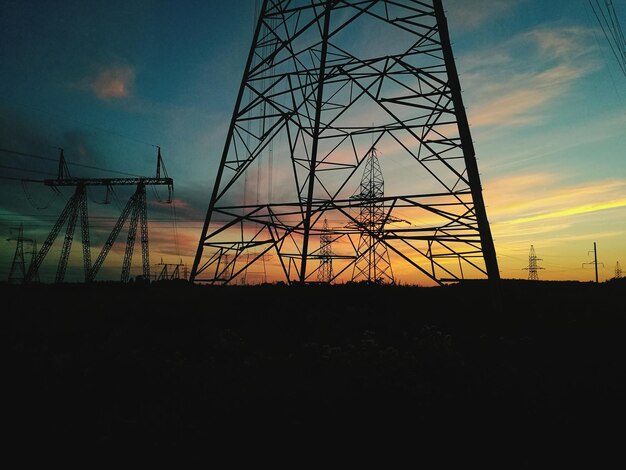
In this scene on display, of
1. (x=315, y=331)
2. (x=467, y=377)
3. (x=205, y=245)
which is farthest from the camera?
(x=205, y=245)

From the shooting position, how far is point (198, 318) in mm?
8383

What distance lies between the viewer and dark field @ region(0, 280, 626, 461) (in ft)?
13.2

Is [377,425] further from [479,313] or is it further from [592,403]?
[479,313]

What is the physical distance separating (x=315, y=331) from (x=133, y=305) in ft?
14.5

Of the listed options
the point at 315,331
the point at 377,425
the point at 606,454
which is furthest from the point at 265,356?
the point at 606,454

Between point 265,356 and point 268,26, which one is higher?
point 268,26

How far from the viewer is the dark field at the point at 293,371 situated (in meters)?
4.02

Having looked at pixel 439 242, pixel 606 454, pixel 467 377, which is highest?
pixel 439 242

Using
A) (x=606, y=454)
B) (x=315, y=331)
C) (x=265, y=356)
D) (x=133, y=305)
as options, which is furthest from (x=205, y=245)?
(x=606, y=454)

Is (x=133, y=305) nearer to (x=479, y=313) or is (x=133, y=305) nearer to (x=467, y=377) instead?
(x=467, y=377)

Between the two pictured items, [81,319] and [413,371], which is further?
[81,319]

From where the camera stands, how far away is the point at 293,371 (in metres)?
5.29

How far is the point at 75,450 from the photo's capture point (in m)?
3.54

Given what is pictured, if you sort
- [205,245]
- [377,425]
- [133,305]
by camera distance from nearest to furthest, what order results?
[377,425] < [133,305] < [205,245]
